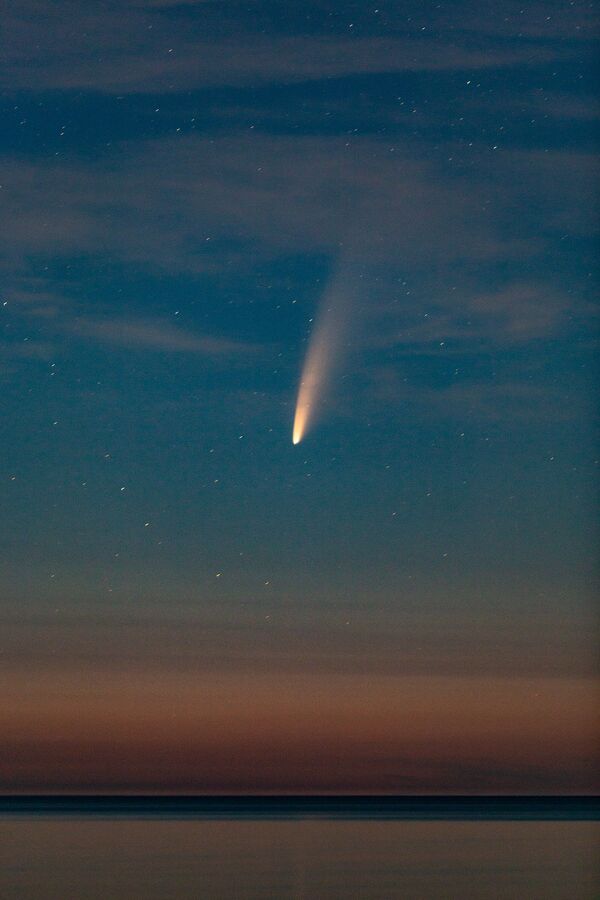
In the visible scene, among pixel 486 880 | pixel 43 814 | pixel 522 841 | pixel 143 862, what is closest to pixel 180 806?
pixel 43 814

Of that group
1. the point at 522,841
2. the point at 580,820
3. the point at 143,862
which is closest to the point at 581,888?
the point at 143,862

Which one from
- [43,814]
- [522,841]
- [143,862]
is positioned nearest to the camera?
[143,862]

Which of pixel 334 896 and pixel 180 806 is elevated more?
pixel 180 806

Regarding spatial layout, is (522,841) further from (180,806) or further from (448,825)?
(180,806)

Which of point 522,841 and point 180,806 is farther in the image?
point 180,806

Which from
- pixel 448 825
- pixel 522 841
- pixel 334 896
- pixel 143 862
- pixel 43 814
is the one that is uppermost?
pixel 43 814

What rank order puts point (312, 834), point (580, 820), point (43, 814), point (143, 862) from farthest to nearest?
point (43, 814) → point (580, 820) → point (312, 834) → point (143, 862)

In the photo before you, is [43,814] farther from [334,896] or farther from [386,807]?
[334,896]
